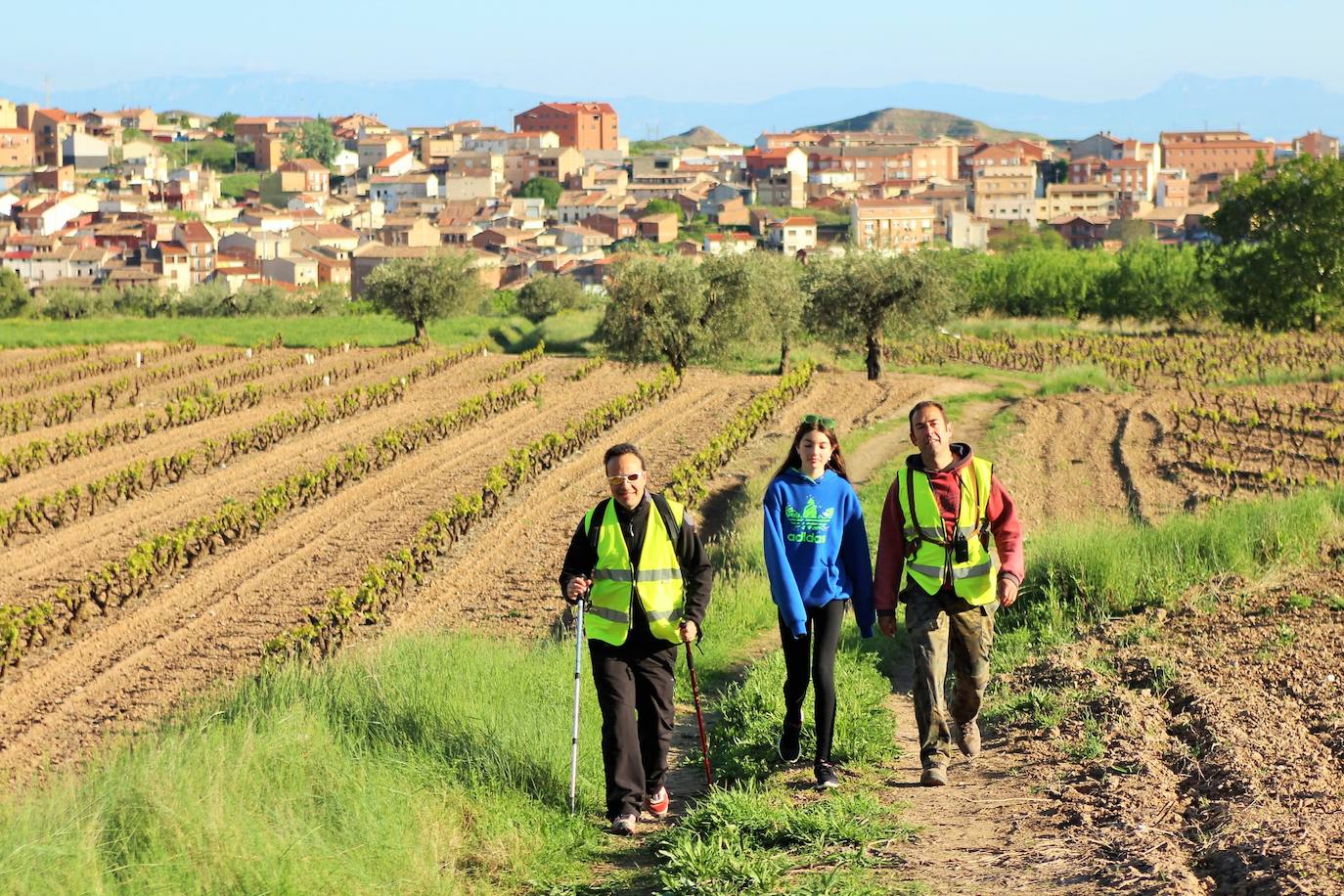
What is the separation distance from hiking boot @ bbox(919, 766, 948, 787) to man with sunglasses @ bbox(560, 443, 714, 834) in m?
1.23

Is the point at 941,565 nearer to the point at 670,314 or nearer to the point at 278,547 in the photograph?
the point at 278,547

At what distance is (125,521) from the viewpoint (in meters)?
→ 21.3

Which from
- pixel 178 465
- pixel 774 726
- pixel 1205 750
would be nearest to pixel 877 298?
pixel 178 465

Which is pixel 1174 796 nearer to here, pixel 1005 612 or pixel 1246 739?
pixel 1246 739

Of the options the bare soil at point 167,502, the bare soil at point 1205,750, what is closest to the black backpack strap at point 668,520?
the bare soil at point 1205,750

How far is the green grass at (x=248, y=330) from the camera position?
5012 centimetres

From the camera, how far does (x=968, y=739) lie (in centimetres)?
823

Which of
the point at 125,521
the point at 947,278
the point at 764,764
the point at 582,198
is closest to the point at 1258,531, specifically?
the point at 764,764

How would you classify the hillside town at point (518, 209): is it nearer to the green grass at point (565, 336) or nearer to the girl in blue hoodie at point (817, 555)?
the green grass at point (565, 336)

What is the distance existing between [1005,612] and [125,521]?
13161 millimetres

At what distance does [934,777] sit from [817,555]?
1186 millimetres

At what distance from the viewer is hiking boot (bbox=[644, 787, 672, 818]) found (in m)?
7.80

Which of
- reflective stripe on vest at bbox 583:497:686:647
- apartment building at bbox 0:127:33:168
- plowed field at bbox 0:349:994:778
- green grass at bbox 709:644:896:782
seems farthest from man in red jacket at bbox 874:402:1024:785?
apartment building at bbox 0:127:33:168

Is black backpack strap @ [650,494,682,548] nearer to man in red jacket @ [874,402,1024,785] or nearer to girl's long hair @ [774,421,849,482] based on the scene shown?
girl's long hair @ [774,421,849,482]
